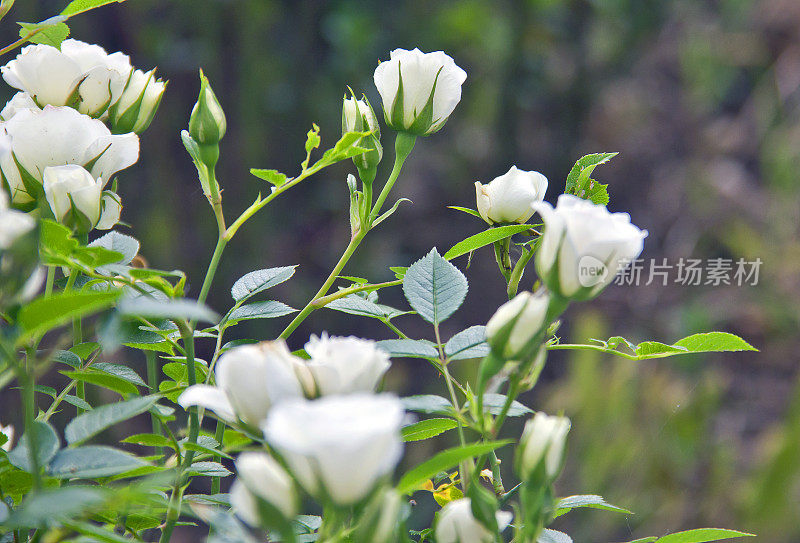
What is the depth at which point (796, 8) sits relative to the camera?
1822 mm

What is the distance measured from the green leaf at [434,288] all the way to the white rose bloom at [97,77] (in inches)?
6.0

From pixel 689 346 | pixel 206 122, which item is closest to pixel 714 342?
pixel 689 346

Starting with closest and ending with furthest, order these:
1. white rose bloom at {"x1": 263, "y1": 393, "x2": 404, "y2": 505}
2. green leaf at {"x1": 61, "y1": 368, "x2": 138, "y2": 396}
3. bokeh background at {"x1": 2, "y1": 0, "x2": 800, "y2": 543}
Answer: white rose bloom at {"x1": 263, "y1": 393, "x2": 404, "y2": 505}, green leaf at {"x1": 61, "y1": 368, "x2": 138, "y2": 396}, bokeh background at {"x1": 2, "y1": 0, "x2": 800, "y2": 543}

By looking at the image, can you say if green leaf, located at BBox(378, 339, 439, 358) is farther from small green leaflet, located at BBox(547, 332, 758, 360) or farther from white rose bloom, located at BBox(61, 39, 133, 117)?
white rose bloom, located at BBox(61, 39, 133, 117)

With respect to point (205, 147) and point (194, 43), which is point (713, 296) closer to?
point (194, 43)

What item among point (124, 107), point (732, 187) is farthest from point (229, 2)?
point (124, 107)

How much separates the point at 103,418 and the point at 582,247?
16 centimetres

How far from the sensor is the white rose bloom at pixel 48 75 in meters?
0.32

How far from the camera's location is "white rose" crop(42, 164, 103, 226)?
27 centimetres

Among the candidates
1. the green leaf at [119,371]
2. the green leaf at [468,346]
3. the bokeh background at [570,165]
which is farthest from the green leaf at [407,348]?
the bokeh background at [570,165]

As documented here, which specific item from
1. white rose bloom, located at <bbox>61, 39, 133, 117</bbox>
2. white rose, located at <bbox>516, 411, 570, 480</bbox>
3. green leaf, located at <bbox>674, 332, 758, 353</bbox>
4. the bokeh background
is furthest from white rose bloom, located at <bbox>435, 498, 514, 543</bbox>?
the bokeh background

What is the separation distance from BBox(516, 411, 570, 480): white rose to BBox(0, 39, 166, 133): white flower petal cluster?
22cm

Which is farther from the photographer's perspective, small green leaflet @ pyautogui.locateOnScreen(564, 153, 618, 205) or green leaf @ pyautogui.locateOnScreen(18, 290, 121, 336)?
small green leaflet @ pyautogui.locateOnScreen(564, 153, 618, 205)

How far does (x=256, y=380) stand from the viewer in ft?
0.67
